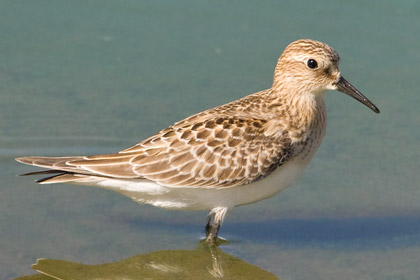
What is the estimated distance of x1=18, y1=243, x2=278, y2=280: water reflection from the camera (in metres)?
11.0

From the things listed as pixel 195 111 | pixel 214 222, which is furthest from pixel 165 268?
pixel 195 111

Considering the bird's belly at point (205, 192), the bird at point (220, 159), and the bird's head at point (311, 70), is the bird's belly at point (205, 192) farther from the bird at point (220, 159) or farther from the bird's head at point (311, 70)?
the bird's head at point (311, 70)

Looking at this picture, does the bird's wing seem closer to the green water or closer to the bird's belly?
the bird's belly

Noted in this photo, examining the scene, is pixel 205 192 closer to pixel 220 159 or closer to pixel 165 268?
pixel 220 159

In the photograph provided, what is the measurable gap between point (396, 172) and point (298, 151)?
2426mm

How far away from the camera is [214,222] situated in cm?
1151

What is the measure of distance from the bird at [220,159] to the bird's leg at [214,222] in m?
0.02

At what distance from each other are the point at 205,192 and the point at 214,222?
448 millimetres

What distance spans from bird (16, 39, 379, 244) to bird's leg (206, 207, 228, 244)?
2cm

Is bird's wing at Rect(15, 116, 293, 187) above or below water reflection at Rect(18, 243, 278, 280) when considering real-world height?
above

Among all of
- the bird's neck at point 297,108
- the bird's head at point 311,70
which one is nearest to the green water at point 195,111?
the bird's neck at point 297,108

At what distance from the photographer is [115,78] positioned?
49.3 ft

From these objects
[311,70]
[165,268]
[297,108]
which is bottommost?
[165,268]

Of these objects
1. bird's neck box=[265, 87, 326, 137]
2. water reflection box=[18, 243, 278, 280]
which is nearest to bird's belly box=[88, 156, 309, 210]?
bird's neck box=[265, 87, 326, 137]
